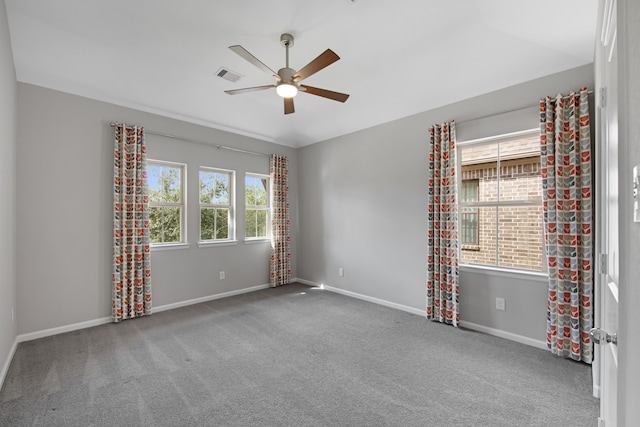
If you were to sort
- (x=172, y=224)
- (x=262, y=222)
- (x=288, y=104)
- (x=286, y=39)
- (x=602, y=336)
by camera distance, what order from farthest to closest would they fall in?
(x=262, y=222) → (x=172, y=224) → (x=288, y=104) → (x=286, y=39) → (x=602, y=336)

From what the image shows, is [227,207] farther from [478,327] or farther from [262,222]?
[478,327]

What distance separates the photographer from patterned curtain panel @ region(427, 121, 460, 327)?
139 inches

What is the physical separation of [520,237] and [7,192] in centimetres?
530

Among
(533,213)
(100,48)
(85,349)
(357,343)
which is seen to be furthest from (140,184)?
(533,213)

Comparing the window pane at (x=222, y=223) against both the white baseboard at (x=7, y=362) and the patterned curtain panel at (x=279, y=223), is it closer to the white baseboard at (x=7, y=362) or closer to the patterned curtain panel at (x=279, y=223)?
Answer: the patterned curtain panel at (x=279, y=223)

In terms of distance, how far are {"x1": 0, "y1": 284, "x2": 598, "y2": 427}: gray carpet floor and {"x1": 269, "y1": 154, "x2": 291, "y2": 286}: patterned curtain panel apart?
5.95 feet

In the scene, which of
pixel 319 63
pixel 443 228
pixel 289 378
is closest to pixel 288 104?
pixel 319 63

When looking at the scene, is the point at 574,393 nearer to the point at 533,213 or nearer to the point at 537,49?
the point at 533,213

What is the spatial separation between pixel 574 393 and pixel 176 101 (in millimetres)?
5066

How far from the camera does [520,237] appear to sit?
3.58 metres

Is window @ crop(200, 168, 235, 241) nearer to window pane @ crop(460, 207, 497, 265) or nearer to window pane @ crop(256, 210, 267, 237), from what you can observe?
window pane @ crop(256, 210, 267, 237)

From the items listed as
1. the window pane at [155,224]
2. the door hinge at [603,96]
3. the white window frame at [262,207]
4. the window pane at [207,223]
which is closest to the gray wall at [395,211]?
the white window frame at [262,207]

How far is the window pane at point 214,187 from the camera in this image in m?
4.69

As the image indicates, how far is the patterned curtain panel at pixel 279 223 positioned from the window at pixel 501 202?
120 inches
